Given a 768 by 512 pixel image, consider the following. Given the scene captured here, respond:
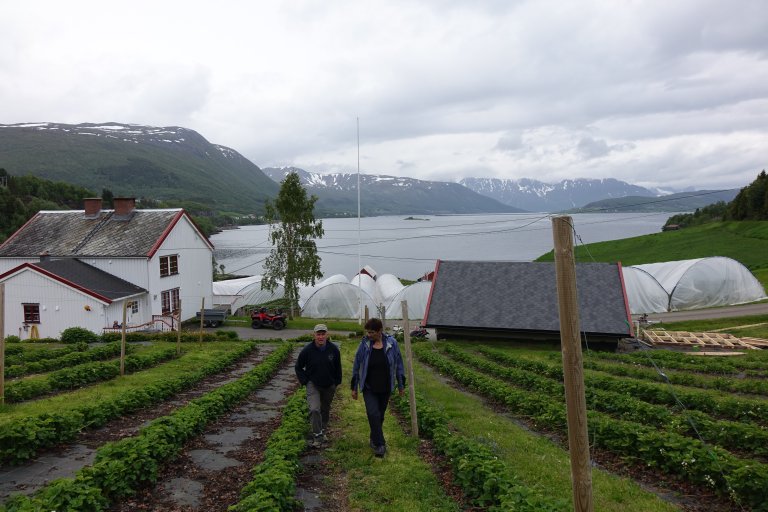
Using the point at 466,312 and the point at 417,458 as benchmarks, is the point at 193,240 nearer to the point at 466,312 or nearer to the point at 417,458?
the point at 466,312

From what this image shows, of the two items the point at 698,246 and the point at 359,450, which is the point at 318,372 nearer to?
the point at 359,450

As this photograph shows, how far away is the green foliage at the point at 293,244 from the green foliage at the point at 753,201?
77911 mm

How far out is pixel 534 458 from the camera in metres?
9.73

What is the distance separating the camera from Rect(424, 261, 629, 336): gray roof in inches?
1146

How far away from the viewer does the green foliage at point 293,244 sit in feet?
168

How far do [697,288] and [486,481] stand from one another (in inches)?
1729

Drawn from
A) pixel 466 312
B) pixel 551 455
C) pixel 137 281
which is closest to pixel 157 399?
pixel 551 455

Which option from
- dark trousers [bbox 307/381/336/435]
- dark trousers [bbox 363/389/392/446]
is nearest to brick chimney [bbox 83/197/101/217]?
dark trousers [bbox 307/381/336/435]

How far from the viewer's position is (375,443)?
9.53 m

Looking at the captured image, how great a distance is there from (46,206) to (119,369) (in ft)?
363

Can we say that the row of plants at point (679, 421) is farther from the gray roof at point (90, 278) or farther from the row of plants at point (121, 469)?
the gray roof at point (90, 278)

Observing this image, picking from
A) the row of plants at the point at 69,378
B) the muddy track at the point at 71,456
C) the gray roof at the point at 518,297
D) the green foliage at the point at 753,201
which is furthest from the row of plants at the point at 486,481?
the green foliage at the point at 753,201

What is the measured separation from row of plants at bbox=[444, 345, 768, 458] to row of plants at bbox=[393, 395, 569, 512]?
8.74ft

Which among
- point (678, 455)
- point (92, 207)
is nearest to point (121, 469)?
point (678, 455)
